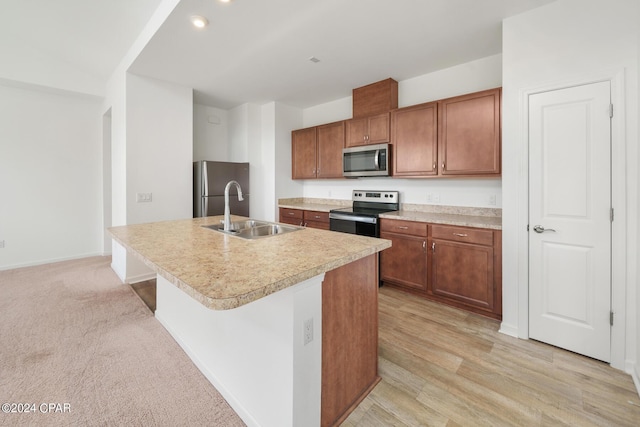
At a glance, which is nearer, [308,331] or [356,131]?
[308,331]

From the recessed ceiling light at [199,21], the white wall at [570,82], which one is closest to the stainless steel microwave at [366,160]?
the white wall at [570,82]

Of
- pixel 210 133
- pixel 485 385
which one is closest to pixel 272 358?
pixel 485 385

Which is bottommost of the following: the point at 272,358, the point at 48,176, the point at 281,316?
the point at 272,358

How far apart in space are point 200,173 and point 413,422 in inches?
146

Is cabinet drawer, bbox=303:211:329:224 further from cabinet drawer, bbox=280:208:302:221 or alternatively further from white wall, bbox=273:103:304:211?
white wall, bbox=273:103:304:211

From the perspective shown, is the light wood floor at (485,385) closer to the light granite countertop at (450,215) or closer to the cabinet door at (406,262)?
the cabinet door at (406,262)

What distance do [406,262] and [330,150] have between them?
2.02 meters

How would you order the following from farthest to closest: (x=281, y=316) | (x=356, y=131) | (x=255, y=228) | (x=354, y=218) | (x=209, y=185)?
1. (x=209, y=185)
2. (x=356, y=131)
3. (x=354, y=218)
4. (x=255, y=228)
5. (x=281, y=316)

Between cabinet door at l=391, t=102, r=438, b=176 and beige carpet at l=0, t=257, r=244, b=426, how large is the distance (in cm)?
285

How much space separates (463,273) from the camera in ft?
8.80

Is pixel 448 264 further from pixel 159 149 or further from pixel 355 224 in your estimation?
pixel 159 149

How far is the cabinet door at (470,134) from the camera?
2631 millimetres

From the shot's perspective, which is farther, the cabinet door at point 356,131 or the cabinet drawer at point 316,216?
the cabinet drawer at point 316,216

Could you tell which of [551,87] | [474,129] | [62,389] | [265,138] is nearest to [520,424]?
[551,87]
